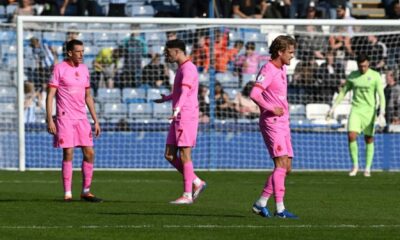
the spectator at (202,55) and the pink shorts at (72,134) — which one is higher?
the spectator at (202,55)

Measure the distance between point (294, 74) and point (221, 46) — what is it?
1.71m

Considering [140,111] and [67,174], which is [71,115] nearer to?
[67,174]

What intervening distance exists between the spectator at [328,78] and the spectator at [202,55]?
245 centimetres

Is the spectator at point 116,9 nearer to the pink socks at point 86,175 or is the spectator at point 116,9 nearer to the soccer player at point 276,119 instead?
the pink socks at point 86,175

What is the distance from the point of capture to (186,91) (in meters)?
14.7

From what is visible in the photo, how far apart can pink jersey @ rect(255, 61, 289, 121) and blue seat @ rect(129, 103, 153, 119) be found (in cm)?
1228

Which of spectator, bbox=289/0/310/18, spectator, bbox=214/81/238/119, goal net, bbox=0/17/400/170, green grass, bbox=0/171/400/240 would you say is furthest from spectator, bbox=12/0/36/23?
green grass, bbox=0/171/400/240

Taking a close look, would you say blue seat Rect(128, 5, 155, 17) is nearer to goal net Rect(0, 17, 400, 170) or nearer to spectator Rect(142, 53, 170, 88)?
goal net Rect(0, 17, 400, 170)

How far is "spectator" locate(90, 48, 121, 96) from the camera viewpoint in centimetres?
2573

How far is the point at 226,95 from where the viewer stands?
25422 mm

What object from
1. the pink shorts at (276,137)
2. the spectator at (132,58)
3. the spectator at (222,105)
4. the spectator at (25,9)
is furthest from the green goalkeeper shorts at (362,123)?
the pink shorts at (276,137)

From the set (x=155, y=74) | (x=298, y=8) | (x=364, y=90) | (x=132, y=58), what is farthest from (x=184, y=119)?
(x=298, y=8)

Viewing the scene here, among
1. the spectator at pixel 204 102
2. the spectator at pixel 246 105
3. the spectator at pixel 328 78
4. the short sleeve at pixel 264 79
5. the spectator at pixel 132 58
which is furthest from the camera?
the spectator at pixel 328 78

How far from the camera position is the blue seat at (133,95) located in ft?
83.5
